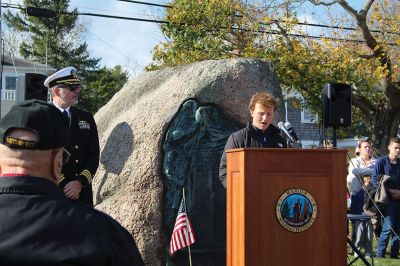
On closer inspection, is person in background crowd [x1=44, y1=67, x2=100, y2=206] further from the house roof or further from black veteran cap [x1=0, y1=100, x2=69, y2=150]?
the house roof

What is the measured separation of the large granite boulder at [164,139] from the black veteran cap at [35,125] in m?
4.43

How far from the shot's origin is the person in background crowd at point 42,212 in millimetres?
1749

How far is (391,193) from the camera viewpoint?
29.1ft

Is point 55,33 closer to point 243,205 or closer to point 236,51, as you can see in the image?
point 236,51

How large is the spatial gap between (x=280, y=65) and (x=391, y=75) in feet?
12.3

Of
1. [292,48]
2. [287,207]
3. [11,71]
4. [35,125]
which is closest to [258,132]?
[287,207]

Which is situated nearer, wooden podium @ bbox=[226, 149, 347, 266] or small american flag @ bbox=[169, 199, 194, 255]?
wooden podium @ bbox=[226, 149, 347, 266]

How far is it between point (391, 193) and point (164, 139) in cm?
414

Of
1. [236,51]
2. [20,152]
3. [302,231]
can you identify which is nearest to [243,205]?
[302,231]

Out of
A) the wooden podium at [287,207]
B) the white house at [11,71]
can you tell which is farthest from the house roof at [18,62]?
the wooden podium at [287,207]

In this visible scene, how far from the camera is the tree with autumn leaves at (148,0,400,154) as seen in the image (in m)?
19.6

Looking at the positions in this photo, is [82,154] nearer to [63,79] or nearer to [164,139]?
[63,79]

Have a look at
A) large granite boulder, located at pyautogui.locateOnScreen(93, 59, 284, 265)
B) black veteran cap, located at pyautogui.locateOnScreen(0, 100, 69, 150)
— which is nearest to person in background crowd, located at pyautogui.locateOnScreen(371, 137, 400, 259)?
large granite boulder, located at pyautogui.locateOnScreen(93, 59, 284, 265)

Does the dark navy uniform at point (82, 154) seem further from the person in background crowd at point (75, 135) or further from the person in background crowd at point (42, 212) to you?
the person in background crowd at point (42, 212)
